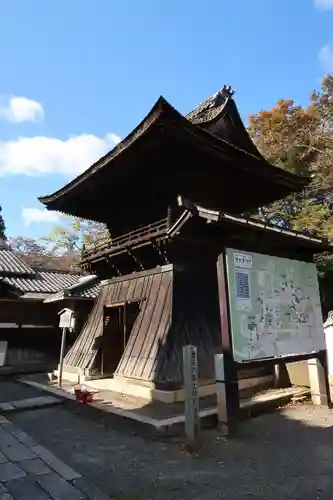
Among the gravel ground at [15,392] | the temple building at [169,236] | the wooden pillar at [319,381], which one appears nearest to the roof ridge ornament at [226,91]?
the temple building at [169,236]

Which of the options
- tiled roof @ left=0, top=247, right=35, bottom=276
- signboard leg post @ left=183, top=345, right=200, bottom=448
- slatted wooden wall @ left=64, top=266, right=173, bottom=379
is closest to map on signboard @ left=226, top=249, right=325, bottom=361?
signboard leg post @ left=183, top=345, right=200, bottom=448

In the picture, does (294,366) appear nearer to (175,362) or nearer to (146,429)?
(175,362)

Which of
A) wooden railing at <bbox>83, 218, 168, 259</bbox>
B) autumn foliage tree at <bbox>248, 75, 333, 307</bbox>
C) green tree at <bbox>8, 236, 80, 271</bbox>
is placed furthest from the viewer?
green tree at <bbox>8, 236, 80, 271</bbox>

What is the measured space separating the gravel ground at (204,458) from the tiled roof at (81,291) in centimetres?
639

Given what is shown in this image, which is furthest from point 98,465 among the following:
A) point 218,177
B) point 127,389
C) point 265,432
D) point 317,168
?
point 317,168

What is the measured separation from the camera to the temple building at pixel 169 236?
7258 mm

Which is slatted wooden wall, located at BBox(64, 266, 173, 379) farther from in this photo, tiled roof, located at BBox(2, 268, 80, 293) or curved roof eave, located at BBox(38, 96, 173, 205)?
tiled roof, located at BBox(2, 268, 80, 293)

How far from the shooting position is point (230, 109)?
1114cm

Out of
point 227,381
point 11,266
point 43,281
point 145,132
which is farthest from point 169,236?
point 11,266

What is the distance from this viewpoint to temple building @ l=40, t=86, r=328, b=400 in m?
7.26

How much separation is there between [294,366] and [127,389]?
4517mm

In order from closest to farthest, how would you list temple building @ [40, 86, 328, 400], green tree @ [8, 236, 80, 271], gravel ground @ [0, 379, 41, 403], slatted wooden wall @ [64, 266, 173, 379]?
temple building @ [40, 86, 328, 400] → slatted wooden wall @ [64, 266, 173, 379] → gravel ground @ [0, 379, 41, 403] → green tree @ [8, 236, 80, 271]

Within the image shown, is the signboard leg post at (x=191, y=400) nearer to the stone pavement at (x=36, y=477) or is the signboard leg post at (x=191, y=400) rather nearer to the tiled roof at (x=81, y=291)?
the stone pavement at (x=36, y=477)

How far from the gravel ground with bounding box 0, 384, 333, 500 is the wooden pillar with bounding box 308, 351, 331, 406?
70 centimetres
